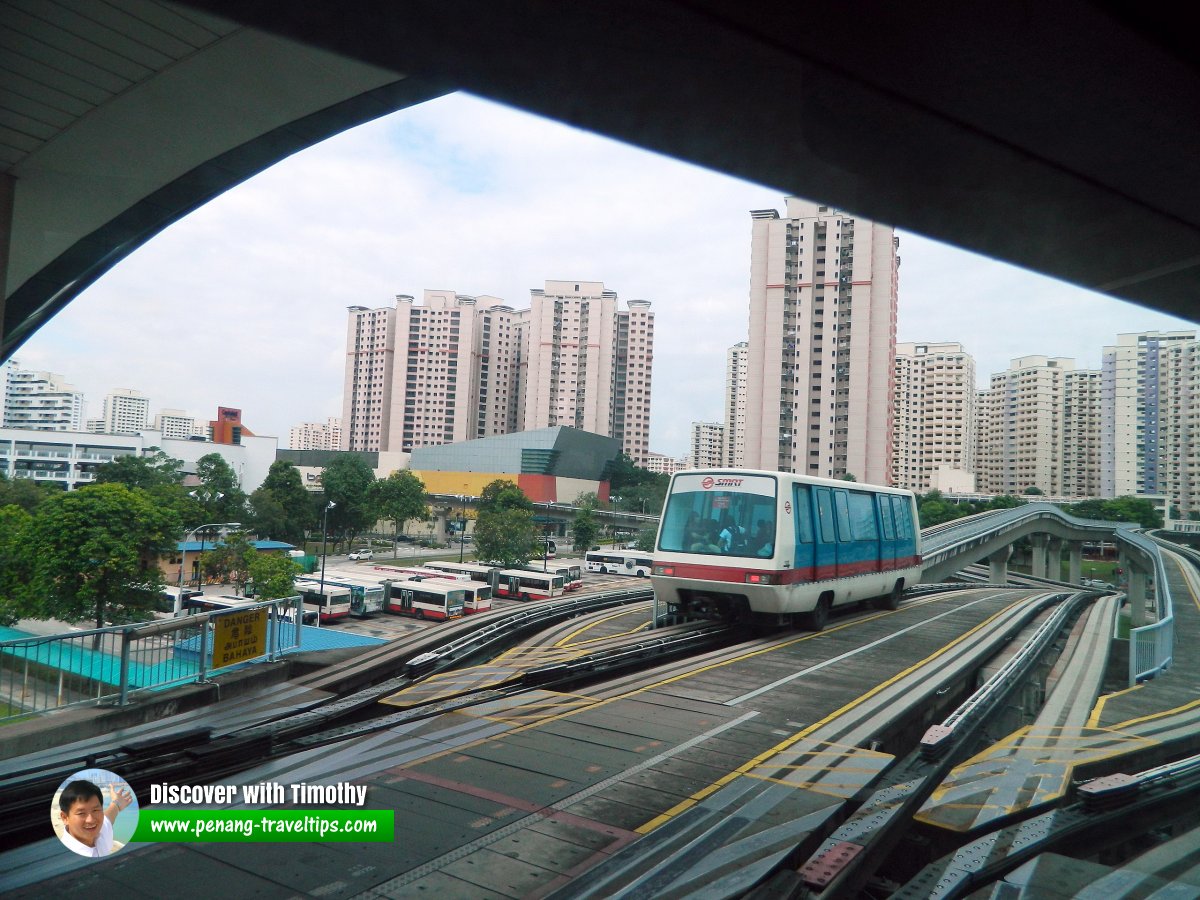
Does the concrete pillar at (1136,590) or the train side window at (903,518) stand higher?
the train side window at (903,518)

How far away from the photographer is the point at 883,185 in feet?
14.4

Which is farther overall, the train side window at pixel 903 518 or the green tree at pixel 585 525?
the green tree at pixel 585 525

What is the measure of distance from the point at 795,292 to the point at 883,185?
1649cm

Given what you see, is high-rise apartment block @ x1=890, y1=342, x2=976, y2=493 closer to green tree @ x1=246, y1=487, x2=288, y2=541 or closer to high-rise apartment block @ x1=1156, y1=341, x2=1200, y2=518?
high-rise apartment block @ x1=1156, y1=341, x2=1200, y2=518

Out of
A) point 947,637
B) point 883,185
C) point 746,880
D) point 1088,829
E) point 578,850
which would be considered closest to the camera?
point 746,880

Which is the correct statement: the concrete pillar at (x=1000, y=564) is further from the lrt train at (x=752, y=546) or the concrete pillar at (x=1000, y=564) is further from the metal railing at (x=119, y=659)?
the metal railing at (x=119, y=659)

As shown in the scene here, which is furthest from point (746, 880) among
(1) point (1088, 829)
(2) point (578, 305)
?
(2) point (578, 305)

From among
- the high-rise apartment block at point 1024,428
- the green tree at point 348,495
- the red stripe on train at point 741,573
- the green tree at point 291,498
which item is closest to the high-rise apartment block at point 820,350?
the high-rise apartment block at point 1024,428

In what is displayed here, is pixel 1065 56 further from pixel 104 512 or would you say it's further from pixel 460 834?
pixel 104 512

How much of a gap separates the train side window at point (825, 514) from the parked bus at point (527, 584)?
1707 cm

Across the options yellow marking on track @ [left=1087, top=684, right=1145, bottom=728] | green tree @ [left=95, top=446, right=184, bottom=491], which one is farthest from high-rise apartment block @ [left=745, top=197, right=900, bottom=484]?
green tree @ [left=95, top=446, right=184, bottom=491]

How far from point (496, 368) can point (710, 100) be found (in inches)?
1007

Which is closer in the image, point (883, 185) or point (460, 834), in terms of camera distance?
point (460, 834)

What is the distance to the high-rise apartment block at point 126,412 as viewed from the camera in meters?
5.90
